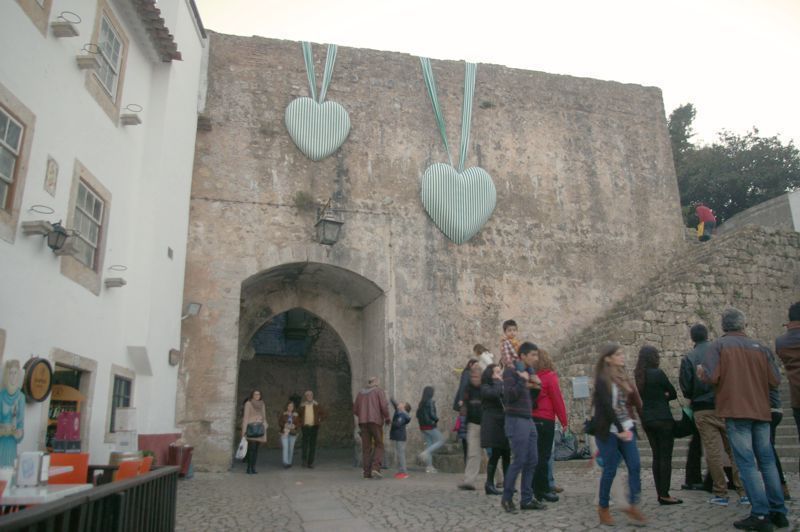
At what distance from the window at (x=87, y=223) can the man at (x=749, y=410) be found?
22.3ft

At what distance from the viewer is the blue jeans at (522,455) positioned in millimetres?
5656

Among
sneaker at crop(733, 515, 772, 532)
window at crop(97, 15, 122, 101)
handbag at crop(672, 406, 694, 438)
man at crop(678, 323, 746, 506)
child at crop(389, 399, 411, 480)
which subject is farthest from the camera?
child at crop(389, 399, 411, 480)

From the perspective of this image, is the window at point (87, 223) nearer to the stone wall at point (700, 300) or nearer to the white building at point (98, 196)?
the white building at point (98, 196)

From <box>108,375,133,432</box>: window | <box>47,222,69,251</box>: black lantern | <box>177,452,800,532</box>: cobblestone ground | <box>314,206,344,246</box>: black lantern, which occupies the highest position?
<box>314,206,344,246</box>: black lantern

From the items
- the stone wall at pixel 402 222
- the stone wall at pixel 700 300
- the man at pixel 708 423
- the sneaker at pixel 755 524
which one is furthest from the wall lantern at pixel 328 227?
the sneaker at pixel 755 524

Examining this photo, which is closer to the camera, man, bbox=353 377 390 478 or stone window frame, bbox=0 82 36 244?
stone window frame, bbox=0 82 36 244

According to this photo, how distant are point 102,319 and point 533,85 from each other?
10533mm

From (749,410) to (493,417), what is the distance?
2.55 m

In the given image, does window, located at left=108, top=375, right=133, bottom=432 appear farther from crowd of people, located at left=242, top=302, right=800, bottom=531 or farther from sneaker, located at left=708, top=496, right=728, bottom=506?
sneaker, located at left=708, top=496, right=728, bottom=506

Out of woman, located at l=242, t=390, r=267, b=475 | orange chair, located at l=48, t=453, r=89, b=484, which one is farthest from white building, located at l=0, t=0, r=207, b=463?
orange chair, located at l=48, t=453, r=89, b=484

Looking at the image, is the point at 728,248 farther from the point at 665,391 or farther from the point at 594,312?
the point at 665,391

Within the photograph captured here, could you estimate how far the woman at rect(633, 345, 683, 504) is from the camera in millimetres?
5719

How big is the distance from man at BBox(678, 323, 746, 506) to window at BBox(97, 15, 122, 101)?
25.5 feet

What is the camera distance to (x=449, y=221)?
12594 millimetres
